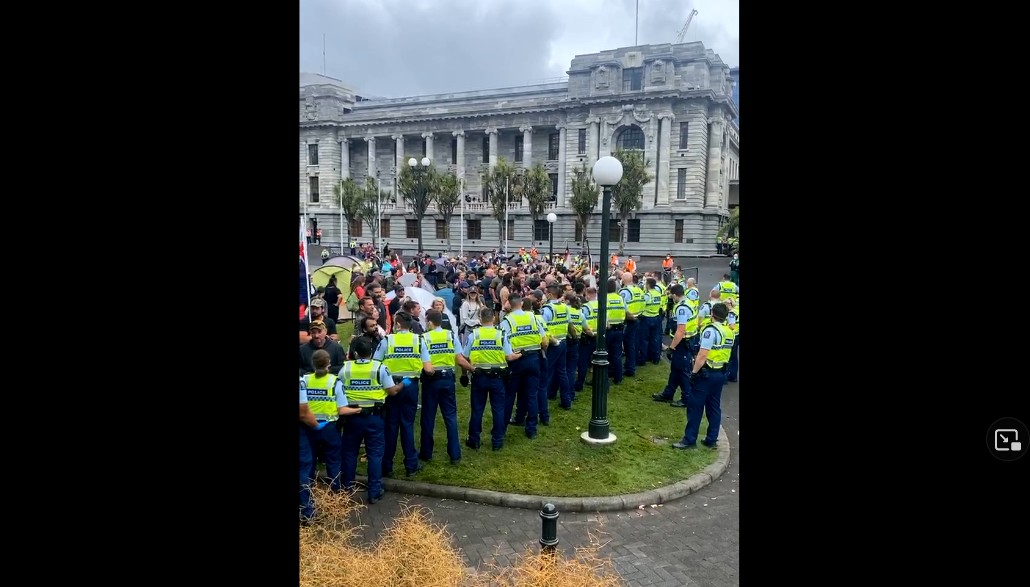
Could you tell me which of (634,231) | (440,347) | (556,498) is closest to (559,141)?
(634,231)

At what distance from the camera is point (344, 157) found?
7081 cm

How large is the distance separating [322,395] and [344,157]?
67913 millimetres

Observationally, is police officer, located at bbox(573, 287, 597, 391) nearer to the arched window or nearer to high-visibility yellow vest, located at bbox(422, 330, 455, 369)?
high-visibility yellow vest, located at bbox(422, 330, 455, 369)

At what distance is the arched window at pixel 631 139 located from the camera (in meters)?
59.3

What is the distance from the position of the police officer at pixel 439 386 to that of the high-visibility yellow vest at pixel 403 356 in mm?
231

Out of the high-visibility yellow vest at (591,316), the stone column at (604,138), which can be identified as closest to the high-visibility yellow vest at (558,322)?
the high-visibility yellow vest at (591,316)

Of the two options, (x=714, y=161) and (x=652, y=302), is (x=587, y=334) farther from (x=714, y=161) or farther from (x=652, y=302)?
(x=714, y=161)

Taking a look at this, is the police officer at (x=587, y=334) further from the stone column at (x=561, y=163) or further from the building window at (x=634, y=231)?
the stone column at (x=561, y=163)
